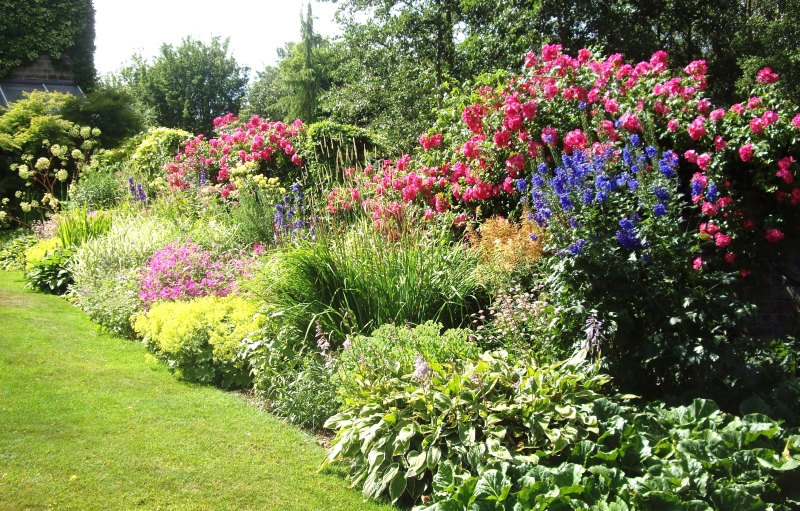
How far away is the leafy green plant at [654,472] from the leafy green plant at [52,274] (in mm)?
6417

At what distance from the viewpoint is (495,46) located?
44.1ft

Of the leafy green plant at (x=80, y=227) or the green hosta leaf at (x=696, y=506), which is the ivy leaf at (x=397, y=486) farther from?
the leafy green plant at (x=80, y=227)

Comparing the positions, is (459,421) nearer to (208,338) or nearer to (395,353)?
(395,353)

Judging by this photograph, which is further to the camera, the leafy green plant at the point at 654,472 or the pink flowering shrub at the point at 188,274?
the pink flowering shrub at the point at 188,274

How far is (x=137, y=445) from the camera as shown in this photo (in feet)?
10.9

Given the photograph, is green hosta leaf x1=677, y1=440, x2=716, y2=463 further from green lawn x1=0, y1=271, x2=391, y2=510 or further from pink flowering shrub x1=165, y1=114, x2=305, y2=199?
pink flowering shrub x1=165, y1=114, x2=305, y2=199

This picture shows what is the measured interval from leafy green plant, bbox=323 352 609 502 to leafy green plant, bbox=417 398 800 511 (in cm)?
11

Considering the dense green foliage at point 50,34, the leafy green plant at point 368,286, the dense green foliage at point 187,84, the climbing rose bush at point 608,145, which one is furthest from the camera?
the dense green foliage at point 187,84

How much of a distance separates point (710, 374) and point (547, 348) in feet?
2.89

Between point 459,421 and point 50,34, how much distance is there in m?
18.2

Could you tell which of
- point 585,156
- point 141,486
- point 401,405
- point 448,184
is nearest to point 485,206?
point 448,184

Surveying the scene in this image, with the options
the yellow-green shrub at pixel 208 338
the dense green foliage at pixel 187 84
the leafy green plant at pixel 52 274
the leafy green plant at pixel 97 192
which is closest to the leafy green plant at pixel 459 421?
the yellow-green shrub at pixel 208 338

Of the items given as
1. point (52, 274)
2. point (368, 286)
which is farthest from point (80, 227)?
point (368, 286)

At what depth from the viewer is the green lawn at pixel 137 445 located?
285 cm
